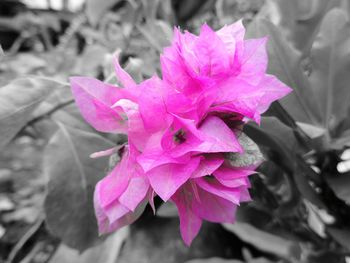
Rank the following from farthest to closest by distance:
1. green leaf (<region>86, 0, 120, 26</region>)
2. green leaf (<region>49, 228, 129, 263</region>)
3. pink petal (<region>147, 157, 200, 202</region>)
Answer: green leaf (<region>86, 0, 120, 26</region>)
green leaf (<region>49, 228, 129, 263</region>)
pink petal (<region>147, 157, 200, 202</region>)

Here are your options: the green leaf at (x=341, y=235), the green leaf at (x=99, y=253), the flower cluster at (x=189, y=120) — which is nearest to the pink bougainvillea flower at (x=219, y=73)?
the flower cluster at (x=189, y=120)

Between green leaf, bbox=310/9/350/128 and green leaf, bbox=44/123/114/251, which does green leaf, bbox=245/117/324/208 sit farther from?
green leaf, bbox=44/123/114/251

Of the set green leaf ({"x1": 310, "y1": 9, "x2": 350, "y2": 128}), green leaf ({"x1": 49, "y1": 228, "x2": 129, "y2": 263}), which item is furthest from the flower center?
green leaf ({"x1": 49, "y1": 228, "x2": 129, "y2": 263})

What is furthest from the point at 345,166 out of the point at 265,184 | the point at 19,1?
the point at 19,1

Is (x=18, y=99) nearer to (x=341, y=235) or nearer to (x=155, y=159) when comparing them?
(x=155, y=159)

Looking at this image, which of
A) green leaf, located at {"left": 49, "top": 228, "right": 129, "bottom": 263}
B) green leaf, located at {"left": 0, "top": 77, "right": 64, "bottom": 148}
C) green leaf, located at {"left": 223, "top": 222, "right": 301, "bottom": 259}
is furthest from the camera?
green leaf, located at {"left": 49, "top": 228, "right": 129, "bottom": 263}

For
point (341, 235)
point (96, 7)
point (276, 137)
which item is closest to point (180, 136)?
point (276, 137)

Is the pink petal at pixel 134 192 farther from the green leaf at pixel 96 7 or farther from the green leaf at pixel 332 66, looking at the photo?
the green leaf at pixel 96 7
